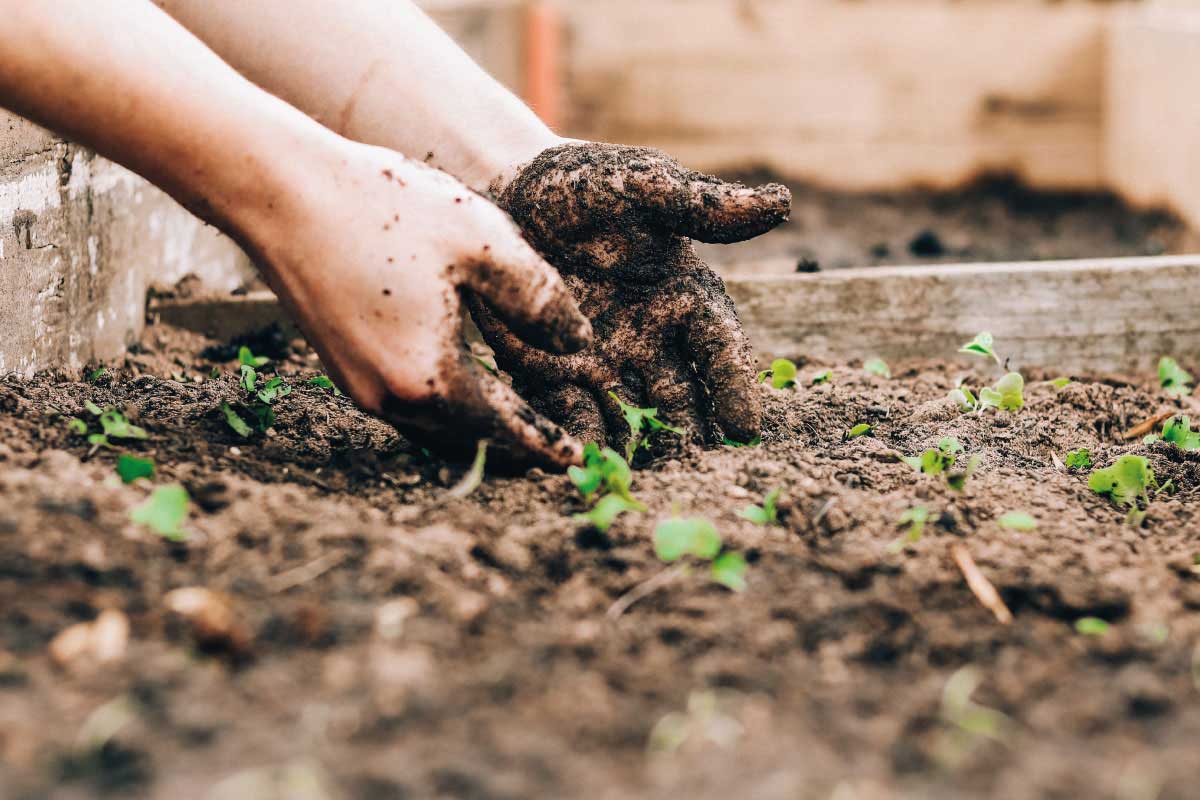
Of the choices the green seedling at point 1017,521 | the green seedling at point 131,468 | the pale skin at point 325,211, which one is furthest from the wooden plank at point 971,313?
the green seedling at point 131,468

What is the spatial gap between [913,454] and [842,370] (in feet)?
1.98

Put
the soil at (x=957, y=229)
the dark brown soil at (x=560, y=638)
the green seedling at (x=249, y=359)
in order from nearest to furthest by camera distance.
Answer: the dark brown soil at (x=560, y=638)
the green seedling at (x=249, y=359)
the soil at (x=957, y=229)

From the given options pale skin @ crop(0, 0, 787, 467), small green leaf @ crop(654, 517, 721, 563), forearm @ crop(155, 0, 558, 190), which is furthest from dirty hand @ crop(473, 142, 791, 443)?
small green leaf @ crop(654, 517, 721, 563)

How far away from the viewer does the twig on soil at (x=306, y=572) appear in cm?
103

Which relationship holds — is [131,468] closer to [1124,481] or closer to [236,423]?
[236,423]

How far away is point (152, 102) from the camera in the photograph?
126 cm

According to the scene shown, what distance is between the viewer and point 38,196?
1.81 metres

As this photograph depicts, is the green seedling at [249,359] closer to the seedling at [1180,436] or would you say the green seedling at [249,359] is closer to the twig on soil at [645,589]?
the twig on soil at [645,589]

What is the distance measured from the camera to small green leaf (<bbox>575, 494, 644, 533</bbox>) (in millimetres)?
1188

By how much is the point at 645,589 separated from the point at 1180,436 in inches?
41.5

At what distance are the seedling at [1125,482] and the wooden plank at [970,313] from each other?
0.90 meters

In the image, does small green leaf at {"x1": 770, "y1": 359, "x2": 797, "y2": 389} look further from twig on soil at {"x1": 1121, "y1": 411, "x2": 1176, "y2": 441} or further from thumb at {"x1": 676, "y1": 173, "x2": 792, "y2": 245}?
twig on soil at {"x1": 1121, "y1": 411, "x2": 1176, "y2": 441}

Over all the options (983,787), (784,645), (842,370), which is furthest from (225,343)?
(983,787)

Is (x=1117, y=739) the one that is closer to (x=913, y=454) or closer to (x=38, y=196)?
(x=913, y=454)
